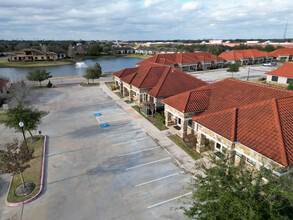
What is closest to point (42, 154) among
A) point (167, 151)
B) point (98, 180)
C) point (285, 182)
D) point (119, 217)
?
point (98, 180)

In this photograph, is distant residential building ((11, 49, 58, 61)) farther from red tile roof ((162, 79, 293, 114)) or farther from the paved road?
red tile roof ((162, 79, 293, 114))

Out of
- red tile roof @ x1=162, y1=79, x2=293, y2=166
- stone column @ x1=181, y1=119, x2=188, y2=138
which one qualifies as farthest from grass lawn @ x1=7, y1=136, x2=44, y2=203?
red tile roof @ x1=162, y1=79, x2=293, y2=166

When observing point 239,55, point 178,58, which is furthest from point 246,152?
point 239,55

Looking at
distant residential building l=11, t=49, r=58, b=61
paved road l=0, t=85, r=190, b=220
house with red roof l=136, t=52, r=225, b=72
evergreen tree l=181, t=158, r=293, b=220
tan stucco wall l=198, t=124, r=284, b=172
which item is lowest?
paved road l=0, t=85, r=190, b=220

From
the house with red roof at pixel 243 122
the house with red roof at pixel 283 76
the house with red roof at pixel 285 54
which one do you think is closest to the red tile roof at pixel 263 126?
the house with red roof at pixel 243 122

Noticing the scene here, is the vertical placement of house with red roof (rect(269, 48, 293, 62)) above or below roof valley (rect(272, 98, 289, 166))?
above

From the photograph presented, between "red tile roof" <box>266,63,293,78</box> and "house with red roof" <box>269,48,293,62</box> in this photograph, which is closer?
"red tile roof" <box>266,63,293,78</box>
